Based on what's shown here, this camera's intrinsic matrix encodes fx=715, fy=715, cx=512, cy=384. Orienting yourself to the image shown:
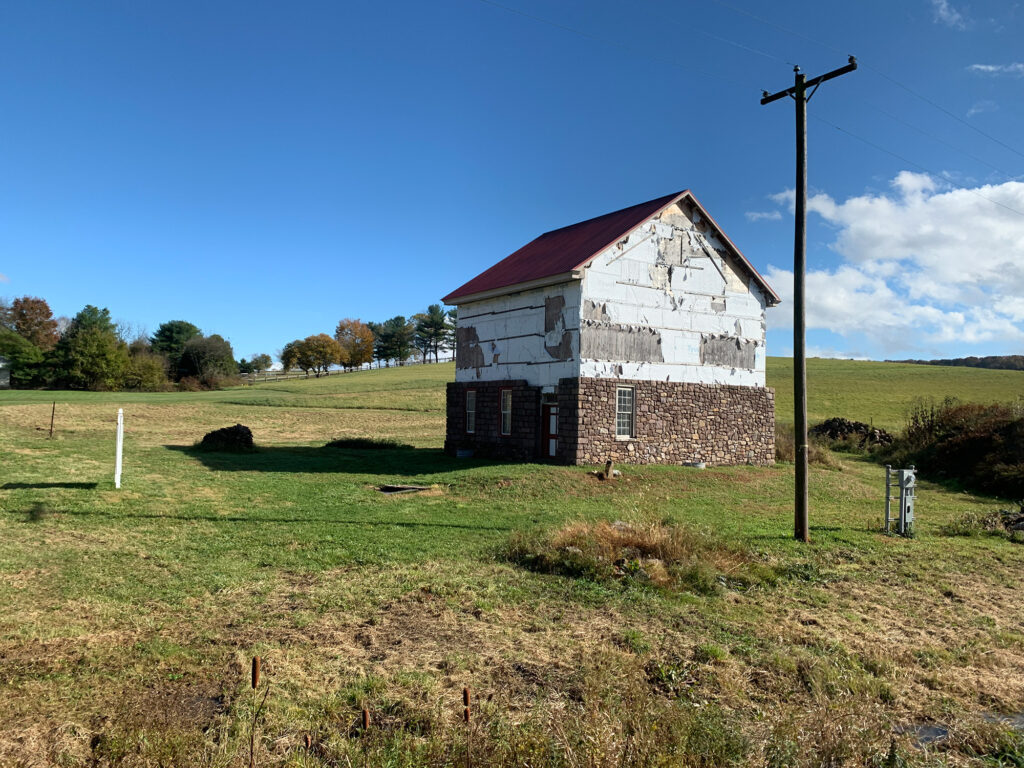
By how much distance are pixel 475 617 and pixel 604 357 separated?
1551 centimetres

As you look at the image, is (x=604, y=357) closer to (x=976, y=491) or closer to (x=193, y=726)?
(x=976, y=491)

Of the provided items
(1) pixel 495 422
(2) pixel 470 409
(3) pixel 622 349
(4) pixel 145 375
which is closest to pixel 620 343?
(3) pixel 622 349

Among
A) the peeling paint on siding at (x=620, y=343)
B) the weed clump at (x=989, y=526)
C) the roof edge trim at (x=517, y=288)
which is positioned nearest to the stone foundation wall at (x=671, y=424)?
the peeling paint on siding at (x=620, y=343)

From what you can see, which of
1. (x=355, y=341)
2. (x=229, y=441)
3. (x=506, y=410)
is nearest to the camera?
(x=506, y=410)

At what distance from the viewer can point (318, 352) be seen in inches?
3969

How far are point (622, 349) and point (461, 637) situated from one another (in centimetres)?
1675

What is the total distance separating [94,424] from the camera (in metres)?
34.1

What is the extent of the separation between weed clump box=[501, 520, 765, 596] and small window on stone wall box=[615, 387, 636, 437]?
12.0 metres

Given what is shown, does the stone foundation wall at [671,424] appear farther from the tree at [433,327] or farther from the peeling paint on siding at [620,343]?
the tree at [433,327]

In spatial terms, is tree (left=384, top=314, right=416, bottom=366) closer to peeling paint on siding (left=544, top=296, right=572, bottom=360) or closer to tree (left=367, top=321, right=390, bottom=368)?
tree (left=367, top=321, right=390, bottom=368)

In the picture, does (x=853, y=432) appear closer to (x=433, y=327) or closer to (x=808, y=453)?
(x=808, y=453)

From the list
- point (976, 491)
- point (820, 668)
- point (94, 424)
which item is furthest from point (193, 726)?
point (94, 424)

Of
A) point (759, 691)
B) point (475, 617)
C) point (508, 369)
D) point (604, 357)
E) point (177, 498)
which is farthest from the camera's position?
point (508, 369)

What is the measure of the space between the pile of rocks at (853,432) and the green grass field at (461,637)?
20.8 metres
